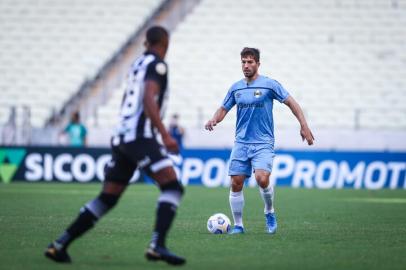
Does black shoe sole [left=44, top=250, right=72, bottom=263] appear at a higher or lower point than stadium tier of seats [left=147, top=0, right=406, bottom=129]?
lower

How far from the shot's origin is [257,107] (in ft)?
38.6

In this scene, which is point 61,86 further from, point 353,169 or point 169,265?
point 169,265

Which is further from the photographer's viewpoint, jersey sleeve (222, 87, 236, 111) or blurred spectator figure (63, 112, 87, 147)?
blurred spectator figure (63, 112, 87, 147)

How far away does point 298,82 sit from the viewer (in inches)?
1228

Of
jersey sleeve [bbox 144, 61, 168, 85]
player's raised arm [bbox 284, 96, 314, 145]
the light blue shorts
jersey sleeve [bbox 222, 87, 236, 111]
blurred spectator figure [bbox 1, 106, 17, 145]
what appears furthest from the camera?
blurred spectator figure [bbox 1, 106, 17, 145]

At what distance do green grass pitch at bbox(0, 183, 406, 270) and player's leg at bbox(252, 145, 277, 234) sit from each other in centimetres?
19

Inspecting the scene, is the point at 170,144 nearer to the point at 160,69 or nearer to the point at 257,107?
the point at 160,69

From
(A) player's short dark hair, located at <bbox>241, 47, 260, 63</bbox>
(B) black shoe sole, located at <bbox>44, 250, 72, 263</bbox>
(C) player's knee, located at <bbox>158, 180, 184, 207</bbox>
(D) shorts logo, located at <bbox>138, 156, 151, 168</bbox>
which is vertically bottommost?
(B) black shoe sole, located at <bbox>44, 250, 72, 263</bbox>

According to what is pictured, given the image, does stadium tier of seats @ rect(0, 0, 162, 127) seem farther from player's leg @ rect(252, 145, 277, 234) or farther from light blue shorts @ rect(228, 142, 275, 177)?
player's leg @ rect(252, 145, 277, 234)

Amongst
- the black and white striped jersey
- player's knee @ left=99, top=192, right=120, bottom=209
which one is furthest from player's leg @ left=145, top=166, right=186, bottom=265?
player's knee @ left=99, top=192, right=120, bottom=209

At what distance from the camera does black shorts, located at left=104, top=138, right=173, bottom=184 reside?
26.9 feet

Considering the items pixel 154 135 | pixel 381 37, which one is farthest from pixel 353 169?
pixel 154 135

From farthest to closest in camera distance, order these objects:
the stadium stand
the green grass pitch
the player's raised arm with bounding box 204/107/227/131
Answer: the stadium stand < the player's raised arm with bounding box 204/107/227/131 < the green grass pitch

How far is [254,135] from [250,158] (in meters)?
0.29
